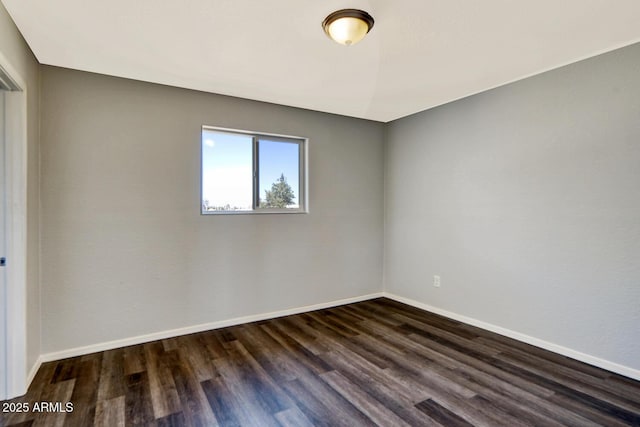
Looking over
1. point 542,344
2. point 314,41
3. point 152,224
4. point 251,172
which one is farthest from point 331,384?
point 314,41

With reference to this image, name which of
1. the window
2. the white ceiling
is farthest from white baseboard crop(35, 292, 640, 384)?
the white ceiling

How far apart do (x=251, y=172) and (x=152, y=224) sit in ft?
3.65

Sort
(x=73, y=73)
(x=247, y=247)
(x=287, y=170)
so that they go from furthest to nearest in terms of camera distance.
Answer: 1. (x=287, y=170)
2. (x=247, y=247)
3. (x=73, y=73)

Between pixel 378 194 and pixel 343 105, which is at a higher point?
pixel 343 105

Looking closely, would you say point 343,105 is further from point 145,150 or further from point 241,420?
point 241,420

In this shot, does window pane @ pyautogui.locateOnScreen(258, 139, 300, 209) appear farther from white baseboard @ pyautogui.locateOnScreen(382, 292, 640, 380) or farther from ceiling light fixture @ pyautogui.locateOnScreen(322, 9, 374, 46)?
white baseboard @ pyautogui.locateOnScreen(382, 292, 640, 380)

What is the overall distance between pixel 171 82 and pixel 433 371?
10.7ft

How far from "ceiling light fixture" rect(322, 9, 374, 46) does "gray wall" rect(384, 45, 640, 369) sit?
188 cm

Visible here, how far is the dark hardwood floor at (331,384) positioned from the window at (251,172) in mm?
1344

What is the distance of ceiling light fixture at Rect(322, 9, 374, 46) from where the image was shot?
1.88 meters

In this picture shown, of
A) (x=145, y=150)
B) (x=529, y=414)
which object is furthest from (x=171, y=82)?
(x=529, y=414)

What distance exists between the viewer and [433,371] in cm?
245

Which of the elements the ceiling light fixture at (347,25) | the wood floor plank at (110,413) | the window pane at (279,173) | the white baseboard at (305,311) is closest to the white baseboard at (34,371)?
the white baseboard at (305,311)

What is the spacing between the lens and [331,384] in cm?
227
